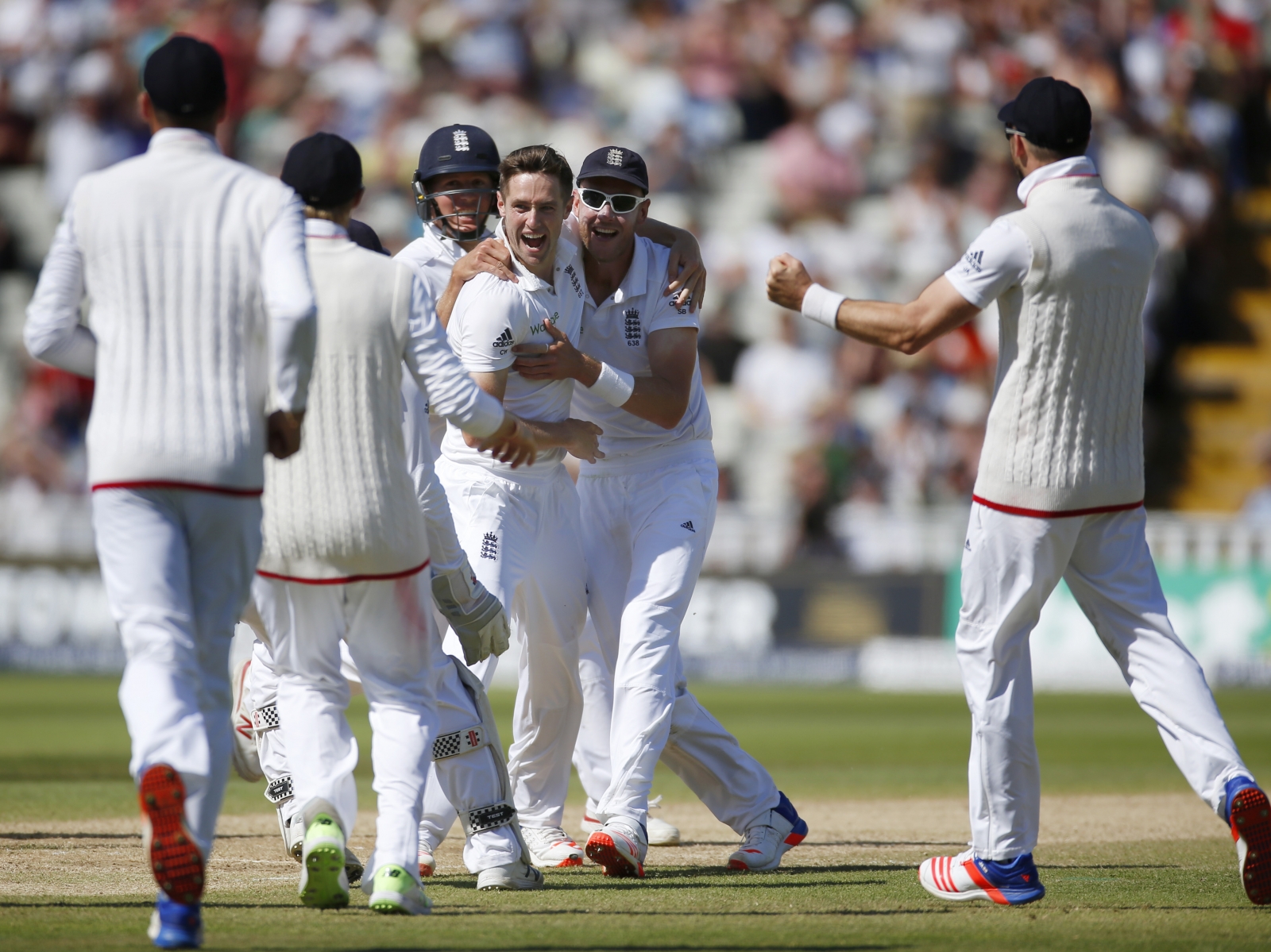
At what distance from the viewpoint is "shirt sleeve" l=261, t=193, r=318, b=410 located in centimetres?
470

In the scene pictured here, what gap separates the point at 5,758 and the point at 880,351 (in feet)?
35.6

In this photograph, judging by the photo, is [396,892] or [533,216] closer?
[396,892]

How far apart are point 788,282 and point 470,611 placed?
64.1 inches

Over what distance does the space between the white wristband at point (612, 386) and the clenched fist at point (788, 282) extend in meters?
0.78

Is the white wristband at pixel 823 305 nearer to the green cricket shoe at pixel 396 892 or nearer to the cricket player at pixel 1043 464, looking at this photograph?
the cricket player at pixel 1043 464

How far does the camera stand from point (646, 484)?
6930mm

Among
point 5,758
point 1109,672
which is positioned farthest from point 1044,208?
point 1109,672

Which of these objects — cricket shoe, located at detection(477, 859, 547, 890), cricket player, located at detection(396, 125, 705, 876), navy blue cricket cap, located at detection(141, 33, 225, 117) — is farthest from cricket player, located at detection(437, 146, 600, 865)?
navy blue cricket cap, located at detection(141, 33, 225, 117)

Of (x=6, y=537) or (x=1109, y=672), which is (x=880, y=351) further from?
(x=6, y=537)

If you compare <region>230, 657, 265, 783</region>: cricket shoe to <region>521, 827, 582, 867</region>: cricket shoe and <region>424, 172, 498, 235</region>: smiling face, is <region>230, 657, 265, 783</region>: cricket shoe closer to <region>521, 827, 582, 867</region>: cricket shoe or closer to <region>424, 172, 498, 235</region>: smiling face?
<region>521, 827, 582, 867</region>: cricket shoe

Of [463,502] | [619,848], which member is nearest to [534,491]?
[463,502]

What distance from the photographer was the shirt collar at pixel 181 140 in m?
4.90

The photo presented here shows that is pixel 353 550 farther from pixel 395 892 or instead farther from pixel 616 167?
pixel 616 167

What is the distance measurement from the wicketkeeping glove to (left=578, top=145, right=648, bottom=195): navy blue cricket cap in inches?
67.4
